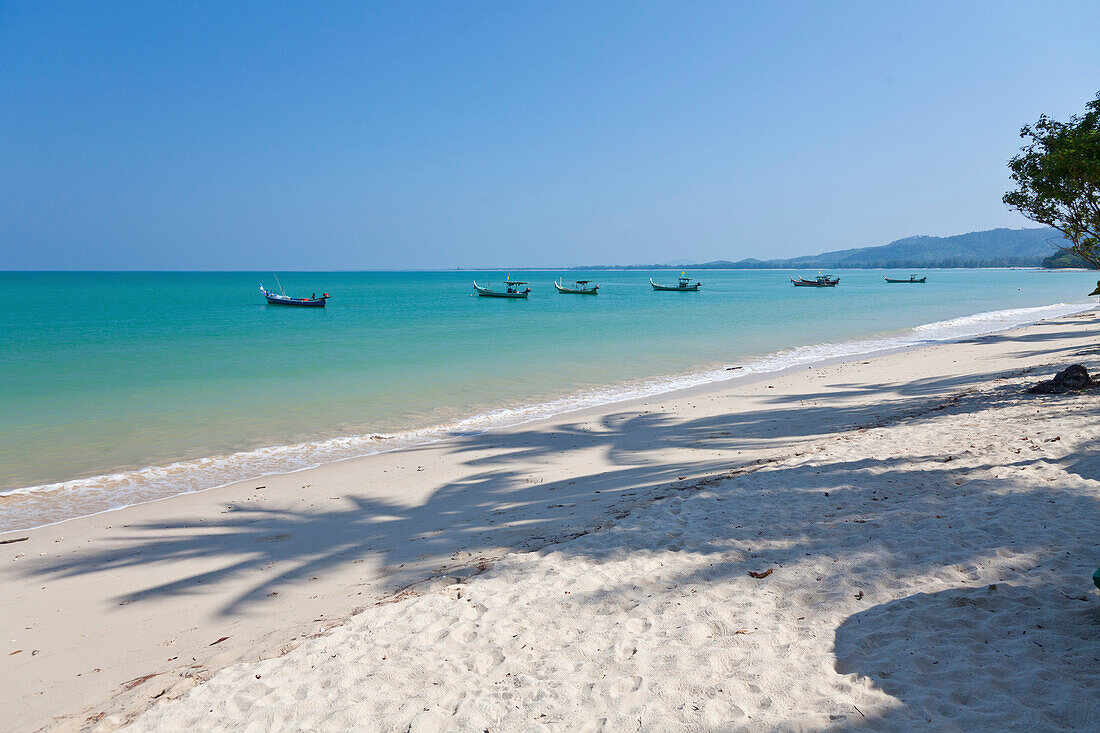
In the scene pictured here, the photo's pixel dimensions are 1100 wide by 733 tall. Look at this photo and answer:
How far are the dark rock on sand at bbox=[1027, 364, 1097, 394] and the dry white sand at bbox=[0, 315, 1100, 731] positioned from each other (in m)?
1.74

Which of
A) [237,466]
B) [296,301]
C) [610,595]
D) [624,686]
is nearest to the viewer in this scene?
[624,686]

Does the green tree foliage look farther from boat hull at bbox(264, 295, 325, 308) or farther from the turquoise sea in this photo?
boat hull at bbox(264, 295, 325, 308)

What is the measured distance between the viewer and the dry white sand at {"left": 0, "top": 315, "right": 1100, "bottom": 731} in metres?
3.08

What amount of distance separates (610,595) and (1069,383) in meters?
10.2

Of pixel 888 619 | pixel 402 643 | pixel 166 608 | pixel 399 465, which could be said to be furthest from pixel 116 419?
pixel 888 619

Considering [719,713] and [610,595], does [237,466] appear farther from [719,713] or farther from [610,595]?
[719,713]

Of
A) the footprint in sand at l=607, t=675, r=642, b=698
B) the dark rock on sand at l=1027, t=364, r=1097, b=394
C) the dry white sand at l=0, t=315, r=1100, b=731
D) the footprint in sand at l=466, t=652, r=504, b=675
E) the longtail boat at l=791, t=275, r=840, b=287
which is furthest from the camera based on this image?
the longtail boat at l=791, t=275, r=840, b=287

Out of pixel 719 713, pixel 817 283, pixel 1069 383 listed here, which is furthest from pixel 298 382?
pixel 817 283

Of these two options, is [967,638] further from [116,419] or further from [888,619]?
[116,419]

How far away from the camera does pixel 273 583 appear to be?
5.32 meters

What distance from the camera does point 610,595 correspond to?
4387mm

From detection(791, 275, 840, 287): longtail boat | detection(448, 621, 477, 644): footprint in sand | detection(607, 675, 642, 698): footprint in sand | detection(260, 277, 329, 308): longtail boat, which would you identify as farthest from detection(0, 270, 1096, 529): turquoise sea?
detection(791, 275, 840, 287): longtail boat

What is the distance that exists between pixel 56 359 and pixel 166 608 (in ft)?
85.6

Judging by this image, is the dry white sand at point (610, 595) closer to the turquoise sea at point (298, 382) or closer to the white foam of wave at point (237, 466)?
the white foam of wave at point (237, 466)
